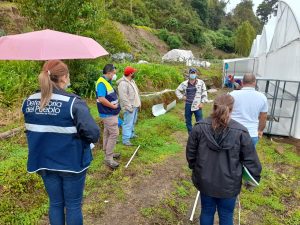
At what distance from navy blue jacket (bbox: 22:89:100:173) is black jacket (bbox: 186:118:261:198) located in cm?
106

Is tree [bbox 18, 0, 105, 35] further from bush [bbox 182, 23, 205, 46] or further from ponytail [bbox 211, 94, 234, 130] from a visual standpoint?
bush [bbox 182, 23, 205, 46]

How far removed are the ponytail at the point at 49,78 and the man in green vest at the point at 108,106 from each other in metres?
2.22

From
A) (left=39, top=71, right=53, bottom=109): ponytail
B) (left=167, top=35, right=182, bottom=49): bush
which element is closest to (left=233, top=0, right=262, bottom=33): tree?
(left=167, top=35, right=182, bottom=49): bush

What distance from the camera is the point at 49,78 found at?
2578 mm

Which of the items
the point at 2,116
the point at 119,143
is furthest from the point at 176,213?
the point at 2,116

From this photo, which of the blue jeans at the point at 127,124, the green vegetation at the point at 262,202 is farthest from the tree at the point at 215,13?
the green vegetation at the point at 262,202

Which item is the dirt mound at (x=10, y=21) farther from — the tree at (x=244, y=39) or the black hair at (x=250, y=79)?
the tree at (x=244, y=39)

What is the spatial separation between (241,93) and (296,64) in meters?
5.27

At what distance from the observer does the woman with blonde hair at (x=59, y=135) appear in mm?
2594

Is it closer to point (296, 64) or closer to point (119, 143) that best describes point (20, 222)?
point (119, 143)

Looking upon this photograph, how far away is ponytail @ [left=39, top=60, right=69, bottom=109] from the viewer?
255 centimetres

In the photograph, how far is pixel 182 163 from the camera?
236 inches

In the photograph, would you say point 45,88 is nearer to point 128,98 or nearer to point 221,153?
point 221,153

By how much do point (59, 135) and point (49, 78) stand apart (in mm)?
532
